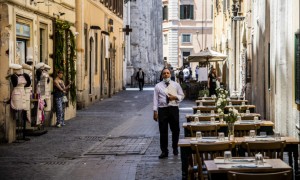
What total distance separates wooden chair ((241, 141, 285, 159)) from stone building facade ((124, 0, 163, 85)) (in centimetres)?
5544

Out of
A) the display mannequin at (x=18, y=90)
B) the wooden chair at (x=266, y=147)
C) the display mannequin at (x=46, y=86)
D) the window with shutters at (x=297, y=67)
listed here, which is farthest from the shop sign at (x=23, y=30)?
the wooden chair at (x=266, y=147)

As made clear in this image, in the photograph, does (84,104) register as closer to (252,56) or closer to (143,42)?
(252,56)

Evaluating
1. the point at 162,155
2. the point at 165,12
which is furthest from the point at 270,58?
the point at 165,12

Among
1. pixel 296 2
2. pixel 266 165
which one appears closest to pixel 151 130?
pixel 296 2

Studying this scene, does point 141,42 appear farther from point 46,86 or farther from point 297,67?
point 297,67

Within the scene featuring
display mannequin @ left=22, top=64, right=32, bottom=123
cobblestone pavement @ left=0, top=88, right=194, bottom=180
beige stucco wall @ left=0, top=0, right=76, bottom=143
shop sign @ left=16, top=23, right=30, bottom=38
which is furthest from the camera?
shop sign @ left=16, top=23, right=30, bottom=38

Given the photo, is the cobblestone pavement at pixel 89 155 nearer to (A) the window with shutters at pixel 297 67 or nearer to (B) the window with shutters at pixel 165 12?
(A) the window with shutters at pixel 297 67

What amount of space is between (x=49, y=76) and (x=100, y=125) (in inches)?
87.5

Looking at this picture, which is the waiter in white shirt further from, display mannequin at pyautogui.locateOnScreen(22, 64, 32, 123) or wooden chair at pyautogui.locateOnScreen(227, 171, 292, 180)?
wooden chair at pyautogui.locateOnScreen(227, 171, 292, 180)

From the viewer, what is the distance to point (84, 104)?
35.1m

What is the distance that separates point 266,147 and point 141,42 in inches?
2507

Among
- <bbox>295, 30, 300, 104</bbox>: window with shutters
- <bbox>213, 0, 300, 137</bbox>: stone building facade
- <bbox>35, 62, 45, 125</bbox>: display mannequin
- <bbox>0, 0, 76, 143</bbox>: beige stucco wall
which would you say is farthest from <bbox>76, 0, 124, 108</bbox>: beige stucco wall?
<bbox>295, 30, 300, 104</bbox>: window with shutters

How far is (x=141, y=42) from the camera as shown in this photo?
7388 cm

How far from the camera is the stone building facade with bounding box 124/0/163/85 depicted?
68250mm
